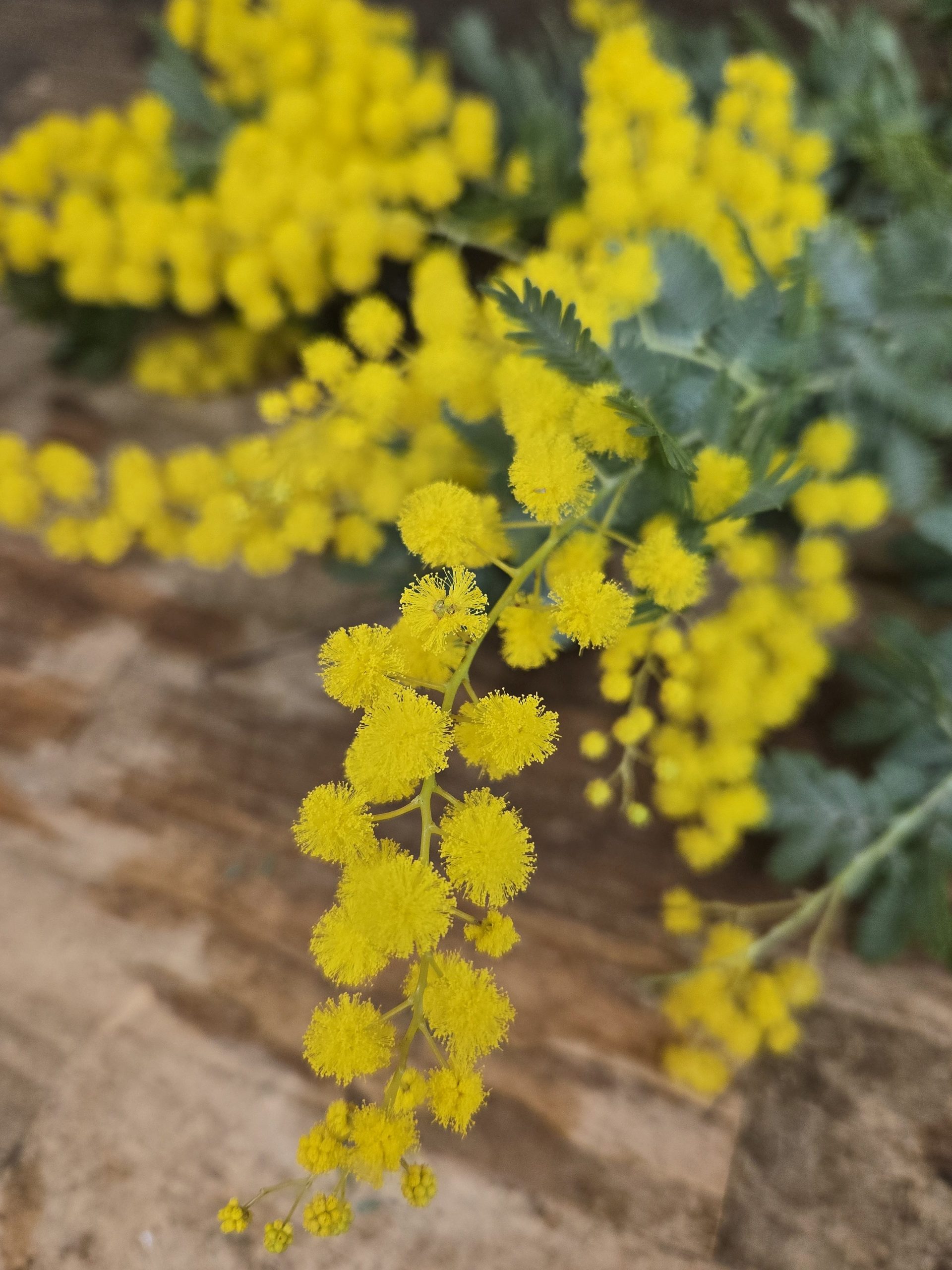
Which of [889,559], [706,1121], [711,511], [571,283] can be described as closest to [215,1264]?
[706,1121]

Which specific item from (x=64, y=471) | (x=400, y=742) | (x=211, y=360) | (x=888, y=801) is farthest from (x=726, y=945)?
(x=211, y=360)

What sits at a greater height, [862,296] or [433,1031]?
[862,296]

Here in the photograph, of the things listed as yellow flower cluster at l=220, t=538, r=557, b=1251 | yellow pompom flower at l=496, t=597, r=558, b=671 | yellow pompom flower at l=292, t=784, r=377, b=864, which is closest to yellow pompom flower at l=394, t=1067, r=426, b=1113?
yellow flower cluster at l=220, t=538, r=557, b=1251

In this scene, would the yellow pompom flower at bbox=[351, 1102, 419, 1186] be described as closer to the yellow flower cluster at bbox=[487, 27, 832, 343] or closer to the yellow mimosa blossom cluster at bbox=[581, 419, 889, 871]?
the yellow mimosa blossom cluster at bbox=[581, 419, 889, 871]

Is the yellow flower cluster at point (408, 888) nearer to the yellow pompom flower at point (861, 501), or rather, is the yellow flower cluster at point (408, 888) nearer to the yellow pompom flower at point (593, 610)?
the yellow pompom flower at point (593, 610)

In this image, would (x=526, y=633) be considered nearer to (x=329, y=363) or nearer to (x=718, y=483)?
(x=718, y=483)

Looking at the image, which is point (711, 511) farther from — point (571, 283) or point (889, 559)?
point (889, 559)
